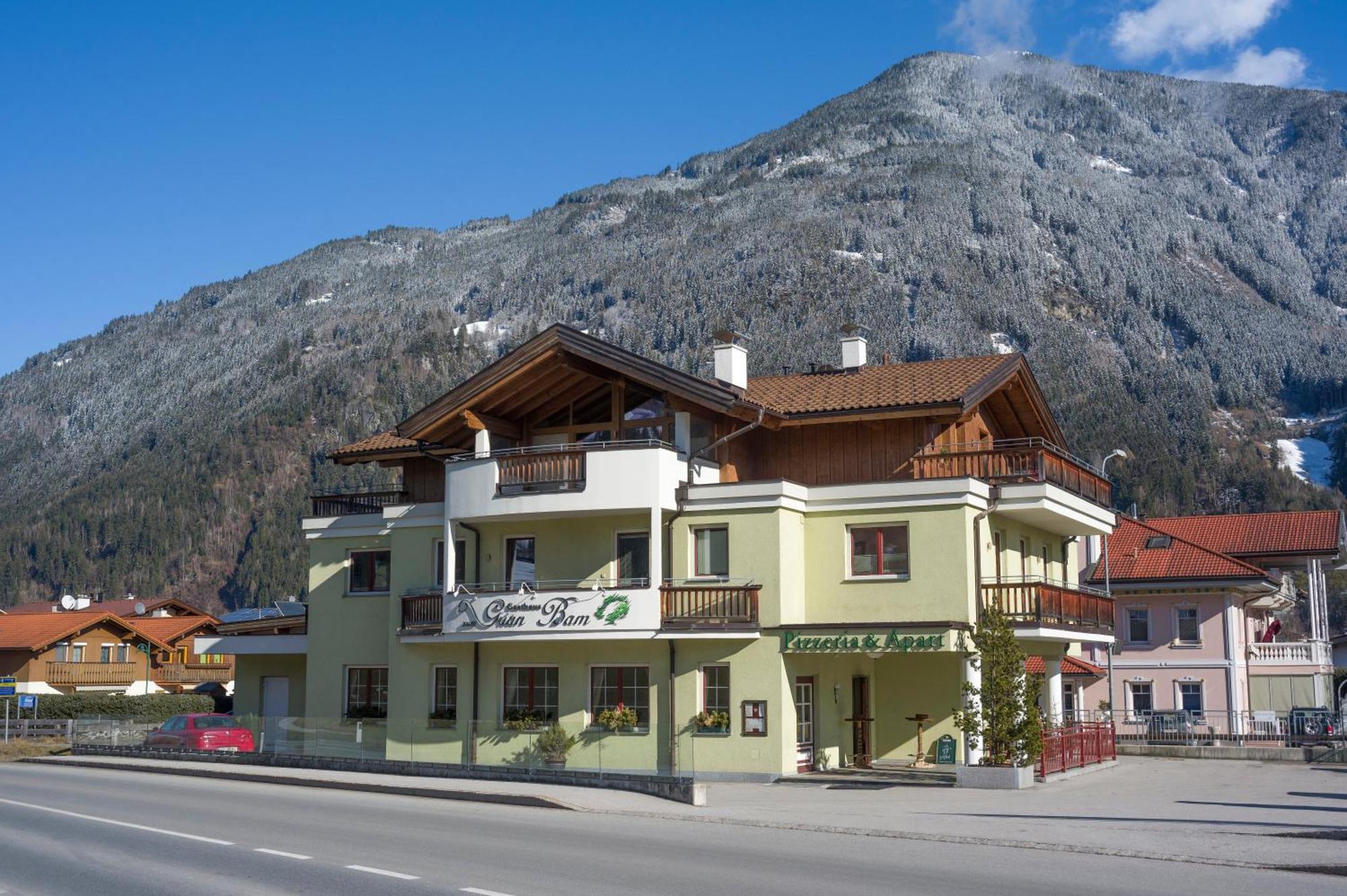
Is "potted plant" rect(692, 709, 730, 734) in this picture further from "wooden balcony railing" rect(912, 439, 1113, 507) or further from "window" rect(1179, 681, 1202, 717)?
"window" rect(1179, 681, 1202, 717)

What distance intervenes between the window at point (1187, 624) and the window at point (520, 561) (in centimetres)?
2747

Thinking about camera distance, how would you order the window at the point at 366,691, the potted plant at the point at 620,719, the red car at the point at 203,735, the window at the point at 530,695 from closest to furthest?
the potted plant at the point at 620,719 → the window at the point at 530,695 → the red car at the point at 203,735 → the window at the point at 366,691

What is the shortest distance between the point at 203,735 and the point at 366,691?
4175mm

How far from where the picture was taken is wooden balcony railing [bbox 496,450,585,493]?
31828 mm

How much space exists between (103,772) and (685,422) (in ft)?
53.4

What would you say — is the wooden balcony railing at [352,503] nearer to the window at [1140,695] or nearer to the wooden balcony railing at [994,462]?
the wooden balcony railing at [994,462]

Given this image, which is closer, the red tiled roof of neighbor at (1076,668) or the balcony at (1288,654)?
the red tiled roof of neighbor at (1076,668)

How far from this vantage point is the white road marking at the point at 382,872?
15.0 meters

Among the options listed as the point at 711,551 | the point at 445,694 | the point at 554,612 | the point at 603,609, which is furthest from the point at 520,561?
the point at 711,551

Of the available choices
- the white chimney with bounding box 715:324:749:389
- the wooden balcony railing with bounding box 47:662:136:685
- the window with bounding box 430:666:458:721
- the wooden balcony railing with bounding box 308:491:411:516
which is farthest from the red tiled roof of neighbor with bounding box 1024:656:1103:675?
the wooden balcony railing with bounding box 47:662:136:685

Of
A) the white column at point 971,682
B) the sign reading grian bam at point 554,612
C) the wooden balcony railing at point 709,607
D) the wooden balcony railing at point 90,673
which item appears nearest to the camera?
the white column at point 971,682

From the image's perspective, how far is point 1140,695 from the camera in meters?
51.3

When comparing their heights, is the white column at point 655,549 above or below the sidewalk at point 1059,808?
above

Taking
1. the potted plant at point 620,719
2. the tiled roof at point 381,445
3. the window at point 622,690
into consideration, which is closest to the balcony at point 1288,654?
the window at point 622,690
